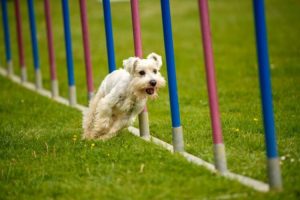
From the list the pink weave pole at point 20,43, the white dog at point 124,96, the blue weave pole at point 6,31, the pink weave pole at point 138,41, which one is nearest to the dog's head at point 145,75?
the white dog at point 124,96

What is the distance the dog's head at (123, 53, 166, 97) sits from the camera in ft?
25.3

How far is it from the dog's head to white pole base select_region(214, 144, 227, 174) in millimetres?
1688

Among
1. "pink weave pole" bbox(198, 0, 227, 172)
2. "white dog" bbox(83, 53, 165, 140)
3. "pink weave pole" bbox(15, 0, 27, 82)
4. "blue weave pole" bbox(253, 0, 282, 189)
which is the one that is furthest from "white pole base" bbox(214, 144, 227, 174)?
"pink weave pole" bbox(15, 0, 27, 82)

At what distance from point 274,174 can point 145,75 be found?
271 cm

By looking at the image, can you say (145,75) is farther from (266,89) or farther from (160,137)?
(266,89)

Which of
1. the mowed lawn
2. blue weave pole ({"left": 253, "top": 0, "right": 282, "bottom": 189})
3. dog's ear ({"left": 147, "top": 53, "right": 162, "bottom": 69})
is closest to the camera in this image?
blue weave pole ({"left": 253, "top": 0, "right": 282, "bottom": 189})

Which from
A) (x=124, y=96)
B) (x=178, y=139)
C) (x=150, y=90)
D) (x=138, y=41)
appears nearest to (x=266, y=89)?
(x=178, y=139)

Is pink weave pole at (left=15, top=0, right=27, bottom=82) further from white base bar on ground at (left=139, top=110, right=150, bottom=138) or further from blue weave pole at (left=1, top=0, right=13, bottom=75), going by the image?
white base bar on ground at (left=139, top=110, right=150, bottom=138)

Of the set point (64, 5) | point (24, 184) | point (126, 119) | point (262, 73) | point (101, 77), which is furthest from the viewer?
point (101, 77)

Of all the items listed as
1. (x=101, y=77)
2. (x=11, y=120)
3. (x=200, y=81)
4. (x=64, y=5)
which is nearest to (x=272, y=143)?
(x=11, y=120)

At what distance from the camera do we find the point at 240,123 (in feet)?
28.7

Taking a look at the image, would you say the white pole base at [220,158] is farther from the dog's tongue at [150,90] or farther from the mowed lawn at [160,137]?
the dog's tongue at [150,90]

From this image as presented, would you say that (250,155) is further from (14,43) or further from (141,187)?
(14,43)

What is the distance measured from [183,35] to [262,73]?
15999mm
